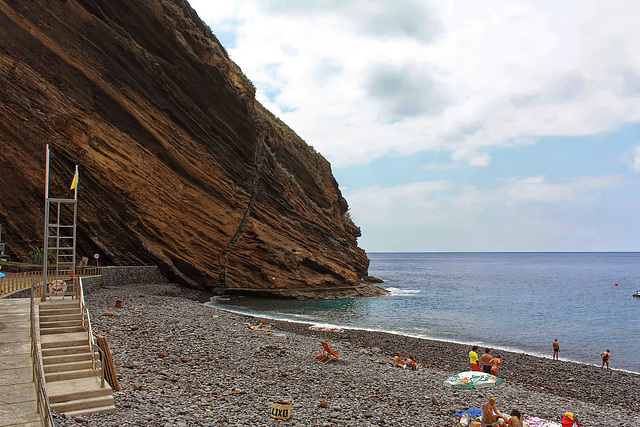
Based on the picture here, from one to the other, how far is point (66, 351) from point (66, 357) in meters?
0.37

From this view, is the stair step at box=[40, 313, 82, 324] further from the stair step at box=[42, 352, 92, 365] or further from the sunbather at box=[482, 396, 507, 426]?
the sunbather at box=[482, 396, 507, 426]

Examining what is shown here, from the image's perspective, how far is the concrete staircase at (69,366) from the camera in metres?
10.0

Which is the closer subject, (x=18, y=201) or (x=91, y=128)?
(x=18, y=201)

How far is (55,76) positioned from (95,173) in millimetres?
8351

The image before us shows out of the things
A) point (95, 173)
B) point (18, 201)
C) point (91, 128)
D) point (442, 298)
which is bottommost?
point (442, 298)

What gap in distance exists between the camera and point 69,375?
11.2 meters

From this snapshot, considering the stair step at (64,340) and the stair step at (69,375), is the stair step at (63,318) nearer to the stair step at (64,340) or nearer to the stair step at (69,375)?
the stair step at (64,340)

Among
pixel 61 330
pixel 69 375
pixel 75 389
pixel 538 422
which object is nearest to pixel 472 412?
pixel 538 422

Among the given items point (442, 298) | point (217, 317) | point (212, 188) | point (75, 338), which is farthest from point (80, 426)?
point (442, 298)

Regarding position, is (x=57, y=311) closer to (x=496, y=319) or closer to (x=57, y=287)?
(x=57, y=287)

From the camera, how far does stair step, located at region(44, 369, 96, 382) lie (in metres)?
10.9

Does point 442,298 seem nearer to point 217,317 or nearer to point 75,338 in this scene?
point 217,317

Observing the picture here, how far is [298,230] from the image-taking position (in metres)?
49.7

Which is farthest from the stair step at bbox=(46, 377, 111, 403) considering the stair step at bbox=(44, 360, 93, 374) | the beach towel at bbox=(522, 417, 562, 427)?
the beach towel at bbox=(522, 417, 562, 427)
